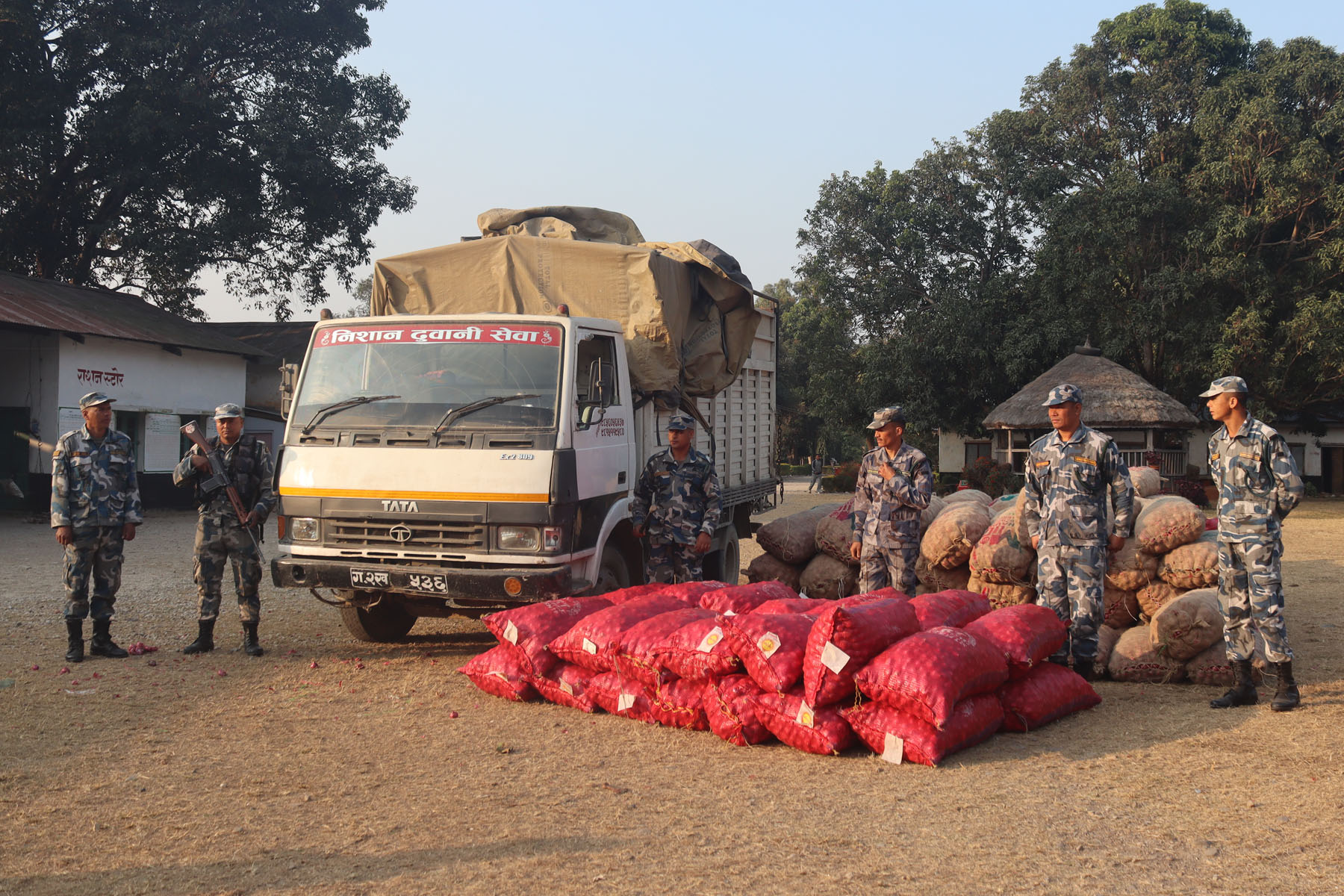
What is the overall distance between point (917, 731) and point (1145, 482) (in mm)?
5094

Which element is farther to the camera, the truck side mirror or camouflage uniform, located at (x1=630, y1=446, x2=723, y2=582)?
camouflage uniform, located at (x1=630, y1=446, x2=723, y2=582)

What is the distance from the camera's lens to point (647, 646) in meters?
5.55

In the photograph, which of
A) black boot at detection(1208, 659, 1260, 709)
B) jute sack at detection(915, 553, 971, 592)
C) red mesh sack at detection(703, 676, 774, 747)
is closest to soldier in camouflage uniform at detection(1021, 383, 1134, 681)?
black boot at detection(1208, 659, 1260, 709)

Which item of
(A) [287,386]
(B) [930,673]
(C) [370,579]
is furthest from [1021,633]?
(A) [287,386]

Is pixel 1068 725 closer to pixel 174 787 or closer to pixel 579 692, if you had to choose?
pixel 579 692

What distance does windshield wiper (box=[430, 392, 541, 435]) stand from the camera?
6641 millimetres

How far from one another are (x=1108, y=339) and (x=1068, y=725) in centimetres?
2522

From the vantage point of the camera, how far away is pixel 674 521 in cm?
746

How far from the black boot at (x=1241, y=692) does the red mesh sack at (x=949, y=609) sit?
1378mm

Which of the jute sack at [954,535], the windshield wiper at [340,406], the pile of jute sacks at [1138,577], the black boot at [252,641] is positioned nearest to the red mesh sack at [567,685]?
the windshield wiper at [340,406]

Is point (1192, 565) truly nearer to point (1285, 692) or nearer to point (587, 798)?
point (1285, 692)

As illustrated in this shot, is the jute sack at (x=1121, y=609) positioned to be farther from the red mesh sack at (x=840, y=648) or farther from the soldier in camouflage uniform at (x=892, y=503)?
the red mesh sack at (x=840, y=648)

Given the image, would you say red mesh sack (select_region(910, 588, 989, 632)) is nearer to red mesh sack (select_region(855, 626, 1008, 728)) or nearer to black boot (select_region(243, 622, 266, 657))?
red mesh sack (select_region(855, 626, 1008, 728))

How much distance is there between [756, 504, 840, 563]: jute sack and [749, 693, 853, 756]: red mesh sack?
4.01m
